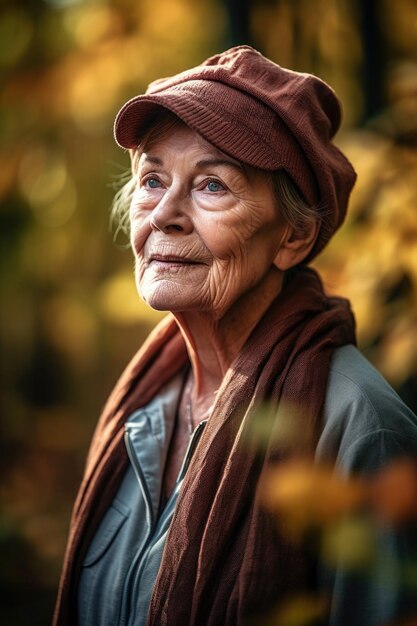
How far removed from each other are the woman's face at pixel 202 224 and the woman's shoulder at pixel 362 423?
417 mm

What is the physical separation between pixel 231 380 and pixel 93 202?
3388mm

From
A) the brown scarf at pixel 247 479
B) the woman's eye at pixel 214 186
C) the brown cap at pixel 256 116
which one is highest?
the brown cap at pixel 256 116

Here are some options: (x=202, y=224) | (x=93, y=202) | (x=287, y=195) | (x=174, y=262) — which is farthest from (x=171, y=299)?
(x=93, y=202)

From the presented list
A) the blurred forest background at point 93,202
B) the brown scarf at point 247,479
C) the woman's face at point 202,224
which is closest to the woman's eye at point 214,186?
the woman's face at point 202,224

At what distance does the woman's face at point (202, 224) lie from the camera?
1.96 m

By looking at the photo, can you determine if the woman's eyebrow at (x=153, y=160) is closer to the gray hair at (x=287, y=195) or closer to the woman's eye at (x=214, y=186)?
the gray hair at (x=287, y=195)

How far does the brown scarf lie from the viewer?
5.60ft

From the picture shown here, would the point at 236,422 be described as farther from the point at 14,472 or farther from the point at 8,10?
the point at 14,472

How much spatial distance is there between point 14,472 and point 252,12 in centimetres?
396

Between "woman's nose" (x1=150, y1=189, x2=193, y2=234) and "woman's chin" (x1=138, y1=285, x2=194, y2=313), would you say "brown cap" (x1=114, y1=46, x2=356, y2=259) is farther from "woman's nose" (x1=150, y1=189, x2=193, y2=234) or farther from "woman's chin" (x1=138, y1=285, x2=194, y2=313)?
"woman's chin" (x1=138, y1=285, x2=194, y2=313)

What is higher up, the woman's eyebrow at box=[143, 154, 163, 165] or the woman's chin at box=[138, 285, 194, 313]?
the woman's eyebrow at box=[143, 154, 163, 165]

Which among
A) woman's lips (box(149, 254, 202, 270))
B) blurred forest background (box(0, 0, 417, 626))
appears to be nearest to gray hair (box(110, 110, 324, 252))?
woman's lips (box(149, 254, 202, 270))

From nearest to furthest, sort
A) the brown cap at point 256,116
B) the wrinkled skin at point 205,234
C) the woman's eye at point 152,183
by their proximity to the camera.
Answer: the brown cap at point 256,116 → the wrinkled skin at point 205,234 → the woman's eye at point 152,183

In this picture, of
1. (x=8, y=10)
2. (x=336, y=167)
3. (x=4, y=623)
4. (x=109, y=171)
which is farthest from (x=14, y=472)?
(x=336, y=167)
